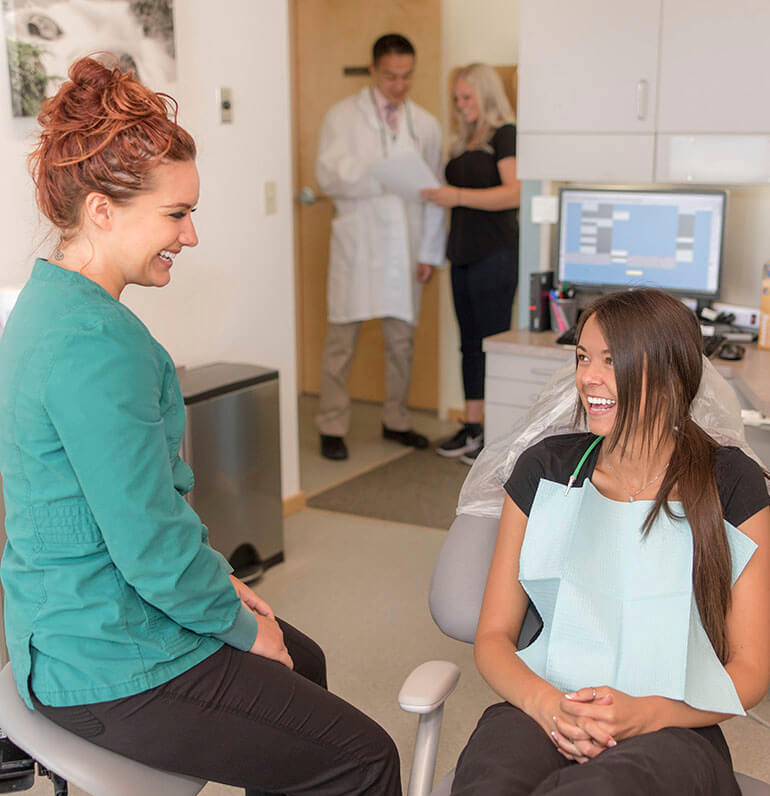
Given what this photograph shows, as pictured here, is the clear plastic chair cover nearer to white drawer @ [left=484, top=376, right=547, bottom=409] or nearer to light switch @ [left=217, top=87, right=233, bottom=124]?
white drawer @ [left=484, top=376, right=547, bottom=409]

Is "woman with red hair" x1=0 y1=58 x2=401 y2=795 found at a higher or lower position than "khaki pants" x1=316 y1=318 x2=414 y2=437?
higher

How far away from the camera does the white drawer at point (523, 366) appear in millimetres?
3232

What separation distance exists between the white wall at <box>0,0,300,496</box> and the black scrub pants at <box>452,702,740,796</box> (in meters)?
1.98

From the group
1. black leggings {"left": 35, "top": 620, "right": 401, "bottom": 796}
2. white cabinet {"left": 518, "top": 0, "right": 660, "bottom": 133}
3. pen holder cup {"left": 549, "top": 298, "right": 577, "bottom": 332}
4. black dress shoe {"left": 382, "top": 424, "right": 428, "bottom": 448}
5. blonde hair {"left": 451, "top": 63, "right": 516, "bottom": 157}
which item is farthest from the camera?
black dress shoe {"left": 382, "top": 424, "right": 428, "bottom": 448}

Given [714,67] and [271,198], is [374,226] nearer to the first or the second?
[271,198]

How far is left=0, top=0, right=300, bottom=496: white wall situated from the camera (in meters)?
3.22

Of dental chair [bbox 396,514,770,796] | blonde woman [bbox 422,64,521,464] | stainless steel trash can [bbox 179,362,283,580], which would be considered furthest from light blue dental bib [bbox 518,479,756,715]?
blonde woman [bbox 422,64,521,464]

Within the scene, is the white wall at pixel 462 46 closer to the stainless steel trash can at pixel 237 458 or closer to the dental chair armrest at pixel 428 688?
the stainless steel trash can at pixel 237 458

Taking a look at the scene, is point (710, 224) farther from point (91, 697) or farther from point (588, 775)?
point (91, 697)

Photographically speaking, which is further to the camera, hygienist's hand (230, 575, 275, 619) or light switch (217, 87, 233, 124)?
light switch (217, 87, 233, 124)

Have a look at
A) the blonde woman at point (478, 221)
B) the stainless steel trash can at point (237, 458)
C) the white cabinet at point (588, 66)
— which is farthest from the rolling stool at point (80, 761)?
the blonde woman at point (478, 221)

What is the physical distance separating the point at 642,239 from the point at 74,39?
184 centimetres

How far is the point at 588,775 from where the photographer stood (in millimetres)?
1347

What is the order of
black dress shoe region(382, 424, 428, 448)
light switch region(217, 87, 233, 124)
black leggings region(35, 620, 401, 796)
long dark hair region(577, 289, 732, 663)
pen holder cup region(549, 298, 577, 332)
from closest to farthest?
black leggings region(35, 620, 401, 796) < long dark hair region(577, 289, 732, 663) < light switch region(217, 87, 233, 124) < pen holder cup region(549, 298, 577, 332) < black dress shoe region(382, 424, 428, 448)
